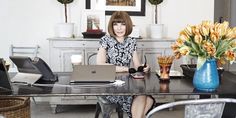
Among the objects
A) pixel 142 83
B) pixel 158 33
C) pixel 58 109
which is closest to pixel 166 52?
pixel 158 33

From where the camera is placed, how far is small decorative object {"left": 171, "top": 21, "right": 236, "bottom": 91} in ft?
5.44

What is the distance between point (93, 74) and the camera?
6.31 ft

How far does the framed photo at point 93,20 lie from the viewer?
4117mm

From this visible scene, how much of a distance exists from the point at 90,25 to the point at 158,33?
0.91 m

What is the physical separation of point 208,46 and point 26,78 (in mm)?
1137

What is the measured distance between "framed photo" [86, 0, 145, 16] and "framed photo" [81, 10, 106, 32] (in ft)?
0.24

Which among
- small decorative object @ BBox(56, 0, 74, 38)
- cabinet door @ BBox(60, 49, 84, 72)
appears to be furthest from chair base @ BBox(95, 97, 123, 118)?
small decorative object @ BBox(56, 0, 74, 38)

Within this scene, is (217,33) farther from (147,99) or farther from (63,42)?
(63,42)

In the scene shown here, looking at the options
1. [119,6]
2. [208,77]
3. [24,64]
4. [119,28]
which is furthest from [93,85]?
[119,6]

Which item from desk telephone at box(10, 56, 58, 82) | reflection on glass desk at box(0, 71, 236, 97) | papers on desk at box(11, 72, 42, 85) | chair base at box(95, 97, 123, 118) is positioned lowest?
chair base at box(95, 97, 123, 118)

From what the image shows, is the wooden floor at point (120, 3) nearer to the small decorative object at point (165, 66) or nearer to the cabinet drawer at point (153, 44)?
the cabinet drawer at point (153, 44)

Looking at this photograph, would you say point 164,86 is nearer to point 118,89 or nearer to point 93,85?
point 118,89

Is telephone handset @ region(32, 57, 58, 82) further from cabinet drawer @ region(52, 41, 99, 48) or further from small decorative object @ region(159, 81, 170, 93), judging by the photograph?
cabinet drawer @ region(52, 41, 99, 48)

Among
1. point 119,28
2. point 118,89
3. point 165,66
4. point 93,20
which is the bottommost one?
point 118,89
